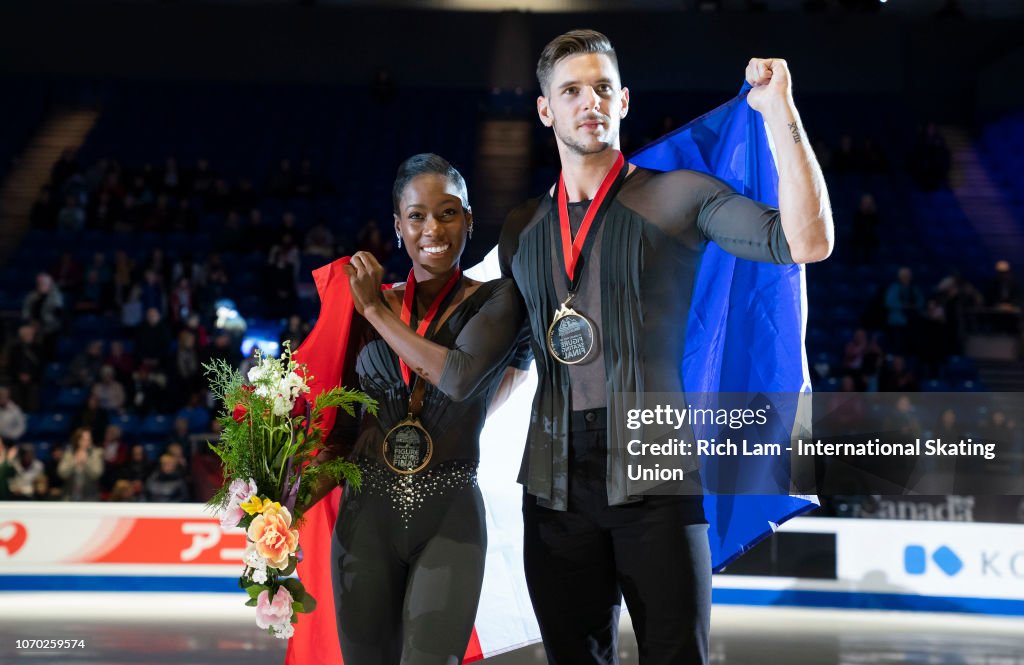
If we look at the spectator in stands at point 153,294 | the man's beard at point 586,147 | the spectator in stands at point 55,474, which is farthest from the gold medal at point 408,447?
the spectator in stands at point 153,294

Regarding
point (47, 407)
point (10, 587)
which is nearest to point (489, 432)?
point (10, 587)

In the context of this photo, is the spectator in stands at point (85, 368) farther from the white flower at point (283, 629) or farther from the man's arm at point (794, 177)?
the man's arm at point (794, 177)

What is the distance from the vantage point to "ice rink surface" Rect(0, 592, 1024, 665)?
650 cm

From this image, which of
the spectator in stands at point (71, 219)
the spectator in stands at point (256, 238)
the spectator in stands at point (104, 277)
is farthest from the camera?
the spectator in stands at point (71, 219)

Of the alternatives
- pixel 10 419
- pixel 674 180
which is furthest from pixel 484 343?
pixel 10 419

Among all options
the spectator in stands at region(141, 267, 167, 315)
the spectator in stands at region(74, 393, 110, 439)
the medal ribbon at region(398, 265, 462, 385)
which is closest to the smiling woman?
the medal ribbon at region(398, 265, 462, 385)

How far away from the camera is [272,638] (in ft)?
23.1

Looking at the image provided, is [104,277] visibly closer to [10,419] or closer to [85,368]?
[85,368]

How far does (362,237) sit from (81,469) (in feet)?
15.8

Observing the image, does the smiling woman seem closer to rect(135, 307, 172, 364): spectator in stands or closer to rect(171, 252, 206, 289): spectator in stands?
rect(135, 307, 172, 364): spectator in stands

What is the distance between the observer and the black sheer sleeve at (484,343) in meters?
2.80

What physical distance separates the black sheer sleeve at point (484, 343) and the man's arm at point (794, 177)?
2.51 feet

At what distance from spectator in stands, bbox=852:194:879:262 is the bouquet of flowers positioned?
450 inches

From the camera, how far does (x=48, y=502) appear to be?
866 centimetres
